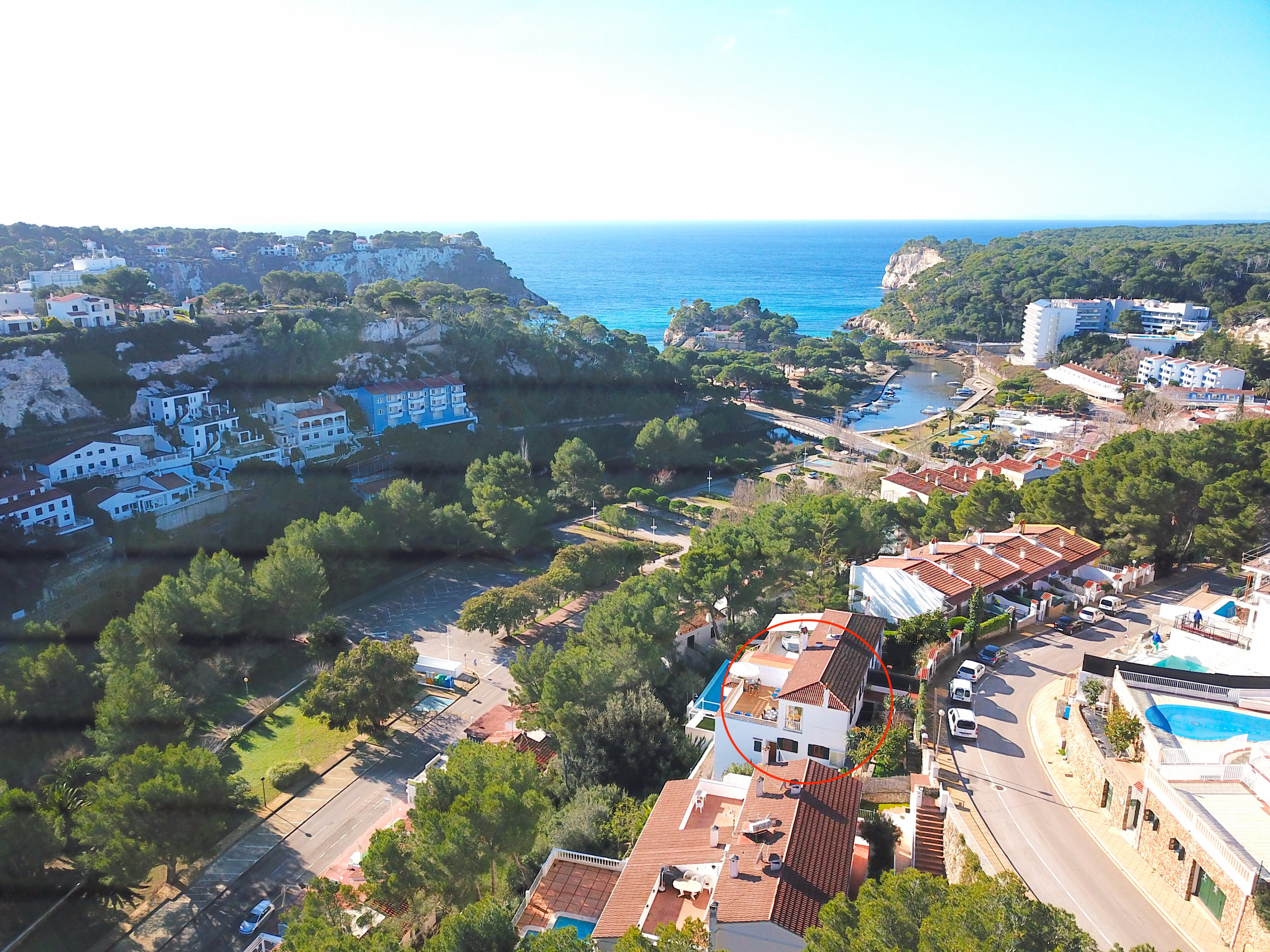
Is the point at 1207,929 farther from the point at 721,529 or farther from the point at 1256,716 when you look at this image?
the point at 721,529

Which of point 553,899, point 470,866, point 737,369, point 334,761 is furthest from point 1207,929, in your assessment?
point 737,369

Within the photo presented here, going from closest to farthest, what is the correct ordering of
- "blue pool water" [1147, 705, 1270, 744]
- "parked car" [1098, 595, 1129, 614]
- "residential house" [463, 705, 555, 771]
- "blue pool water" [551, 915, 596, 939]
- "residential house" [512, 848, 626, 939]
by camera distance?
1. "blue pool water" [551, 915, 596, 939]
2. "residential house" [512, 848, 626, 939]
3. "blue pool water" [1147, 705, 1270, 744]
4. "parked car" [1098, 595, 1129, 614]
5. "residential house" [463, 705, 555, 771]

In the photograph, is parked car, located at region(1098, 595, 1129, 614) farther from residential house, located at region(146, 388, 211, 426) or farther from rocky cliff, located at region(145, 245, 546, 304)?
rocky cliff, located at region(145, 245, 546, 304)

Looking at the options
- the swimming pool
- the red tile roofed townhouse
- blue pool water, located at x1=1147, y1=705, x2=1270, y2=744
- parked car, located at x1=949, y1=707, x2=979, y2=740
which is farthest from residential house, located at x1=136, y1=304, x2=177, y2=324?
blue pool water, located at x1=1147, y1=705, x2=1270, y2=744

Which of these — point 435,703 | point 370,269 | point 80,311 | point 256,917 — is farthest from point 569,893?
point 370,269

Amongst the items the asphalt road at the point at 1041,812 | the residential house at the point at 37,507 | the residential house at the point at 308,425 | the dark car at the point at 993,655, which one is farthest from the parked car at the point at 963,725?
the residential house at the point at 308,425

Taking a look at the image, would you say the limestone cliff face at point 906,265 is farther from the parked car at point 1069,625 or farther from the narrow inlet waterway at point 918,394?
the parked car at point 1069,625
